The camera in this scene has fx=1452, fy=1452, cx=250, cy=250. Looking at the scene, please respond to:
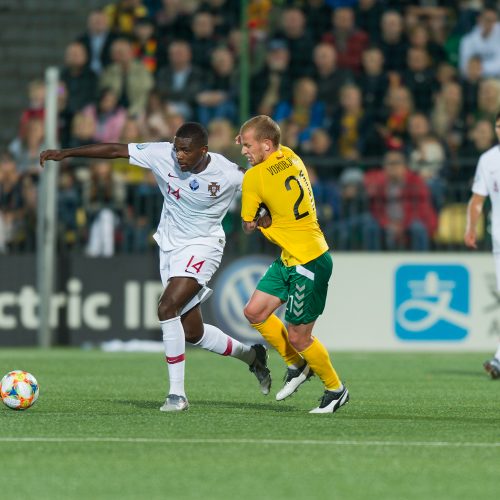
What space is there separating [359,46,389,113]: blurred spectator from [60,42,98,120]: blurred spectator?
3746 mm

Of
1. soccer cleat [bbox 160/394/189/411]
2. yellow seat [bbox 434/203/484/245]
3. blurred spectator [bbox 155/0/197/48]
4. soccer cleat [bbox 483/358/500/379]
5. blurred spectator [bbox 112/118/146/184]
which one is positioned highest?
blurred spectator [bbox 155/0/197/48]

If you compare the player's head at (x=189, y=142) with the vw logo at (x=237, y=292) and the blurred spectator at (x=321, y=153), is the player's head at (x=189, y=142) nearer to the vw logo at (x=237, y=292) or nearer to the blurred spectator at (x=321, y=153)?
the vw logo at (x=237, y=292)

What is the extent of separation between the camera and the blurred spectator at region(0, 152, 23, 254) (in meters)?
17.3

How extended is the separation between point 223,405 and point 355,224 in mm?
7321

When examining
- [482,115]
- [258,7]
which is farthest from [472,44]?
[258,7]

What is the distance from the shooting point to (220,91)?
19.1 m

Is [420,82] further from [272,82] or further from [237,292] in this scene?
[237,292]

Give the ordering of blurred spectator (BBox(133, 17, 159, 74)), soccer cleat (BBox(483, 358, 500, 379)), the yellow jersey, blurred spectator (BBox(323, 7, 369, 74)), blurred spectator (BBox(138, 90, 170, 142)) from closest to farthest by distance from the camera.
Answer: the yellow jersey < soccer cleat (BBox(483, 358, 500, 379)) < blurred spectator (BBox(138, 90, 170, 142)) < blurred spectator (BBox(323, 7, 369, 74)) < blurred spectator (BBox(133, 17, 159, 74))

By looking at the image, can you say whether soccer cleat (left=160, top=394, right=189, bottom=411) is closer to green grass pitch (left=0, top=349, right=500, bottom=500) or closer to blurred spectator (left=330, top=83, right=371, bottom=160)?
green grass pitch (left=0, top=349, right=500, bottom=500)

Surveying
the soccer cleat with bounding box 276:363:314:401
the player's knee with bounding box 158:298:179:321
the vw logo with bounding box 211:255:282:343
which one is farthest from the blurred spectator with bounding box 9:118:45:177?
the soccer cleat with bounding box 276:363:314:401

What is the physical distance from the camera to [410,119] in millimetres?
17625

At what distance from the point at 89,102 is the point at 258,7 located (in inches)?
102

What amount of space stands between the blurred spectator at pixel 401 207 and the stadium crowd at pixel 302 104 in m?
0.02

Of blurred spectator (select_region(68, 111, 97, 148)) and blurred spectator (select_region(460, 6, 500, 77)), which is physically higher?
blurred spectator (select_region(460, 6, 500, 77))
